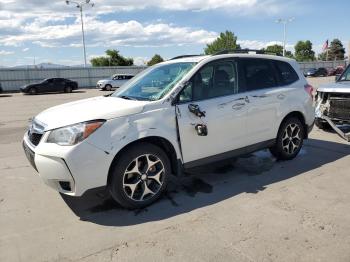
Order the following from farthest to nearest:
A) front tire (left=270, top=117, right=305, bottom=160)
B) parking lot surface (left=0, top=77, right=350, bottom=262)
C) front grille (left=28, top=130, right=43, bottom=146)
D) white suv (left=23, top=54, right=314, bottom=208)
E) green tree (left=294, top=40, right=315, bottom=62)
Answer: green tree (left=294, top=40, right=315, bottom=62), front tire (left=270, top=117, right=305, bottom=160), front grille (left=28, top=130, right=43, bottom=146), white suv (left=23, top=54, right=314, bottom=208), parking lot surface (left=0, top=77, right=350, bottom=262)

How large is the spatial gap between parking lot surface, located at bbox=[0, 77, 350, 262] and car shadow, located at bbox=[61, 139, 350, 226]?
0.01 m

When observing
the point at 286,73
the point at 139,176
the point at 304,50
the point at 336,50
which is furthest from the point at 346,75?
the point at 336,50

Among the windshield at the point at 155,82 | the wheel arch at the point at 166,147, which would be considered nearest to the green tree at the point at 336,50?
the windshield at the point at 155,82

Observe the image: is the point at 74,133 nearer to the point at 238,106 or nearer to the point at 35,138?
the point at 35,138

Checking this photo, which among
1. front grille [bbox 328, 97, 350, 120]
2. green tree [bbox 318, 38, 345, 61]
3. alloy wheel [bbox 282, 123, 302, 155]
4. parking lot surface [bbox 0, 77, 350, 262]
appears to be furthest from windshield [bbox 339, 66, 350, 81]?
green tree [bbox 318, 38, 345, 61]

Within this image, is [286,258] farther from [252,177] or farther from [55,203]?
[55,203]

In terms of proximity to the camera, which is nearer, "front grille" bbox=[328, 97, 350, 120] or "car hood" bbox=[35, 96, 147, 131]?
"car hood" bbox=[35, 96, 147, 131]

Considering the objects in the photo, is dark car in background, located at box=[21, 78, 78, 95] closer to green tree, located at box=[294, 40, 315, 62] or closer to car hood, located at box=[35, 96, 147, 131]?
car hood, located at box=[35, 96, 147, 131]

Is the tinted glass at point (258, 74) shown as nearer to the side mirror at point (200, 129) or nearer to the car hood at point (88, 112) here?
the side mirror at point (200, 129)

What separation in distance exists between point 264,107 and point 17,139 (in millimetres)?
6321

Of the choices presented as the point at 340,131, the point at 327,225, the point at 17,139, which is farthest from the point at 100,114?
the point at 17,139

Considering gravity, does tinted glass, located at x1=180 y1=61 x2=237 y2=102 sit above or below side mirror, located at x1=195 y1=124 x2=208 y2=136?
above

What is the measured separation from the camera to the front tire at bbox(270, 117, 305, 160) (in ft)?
20.2

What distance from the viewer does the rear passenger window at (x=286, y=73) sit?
619 cm
